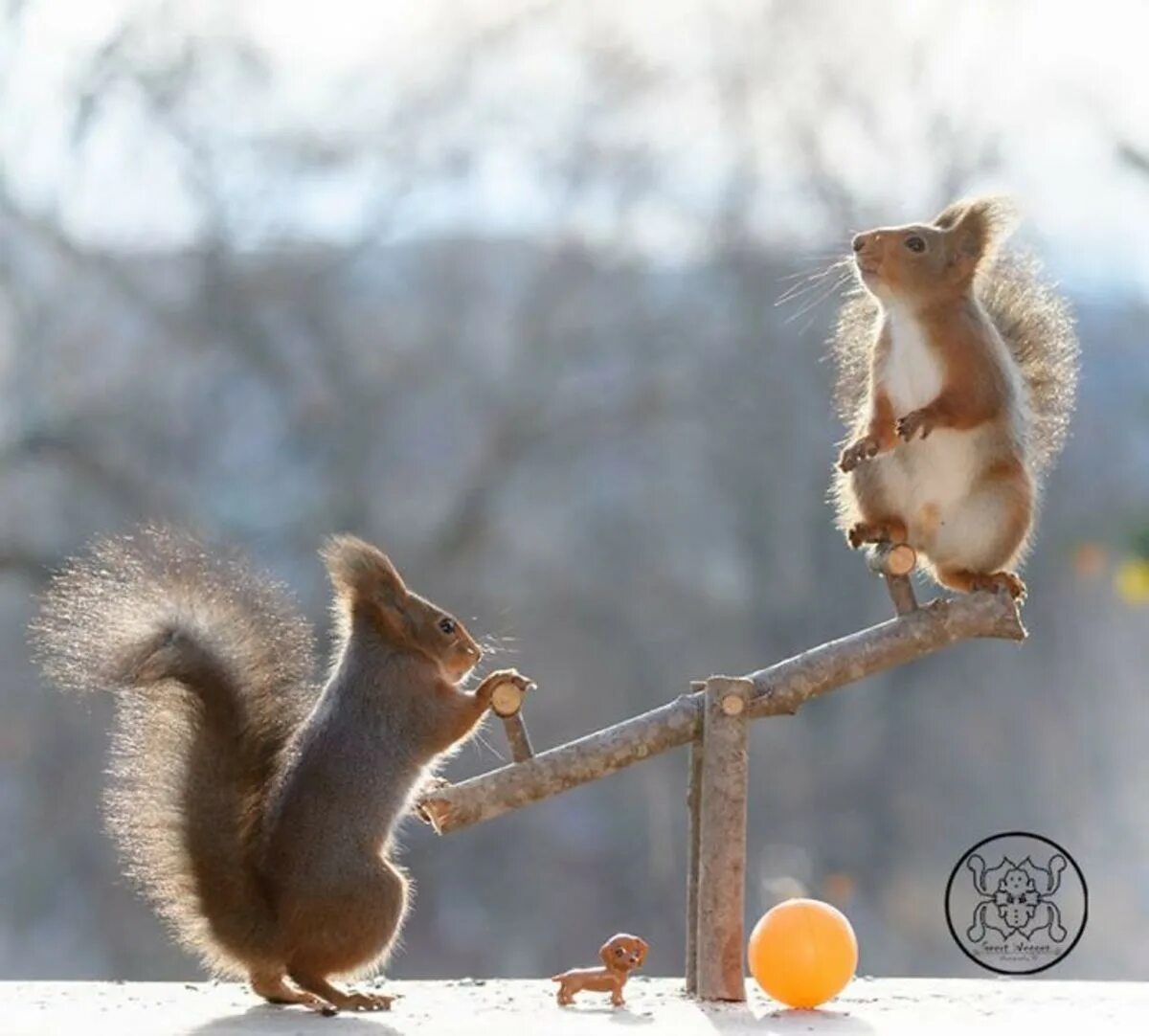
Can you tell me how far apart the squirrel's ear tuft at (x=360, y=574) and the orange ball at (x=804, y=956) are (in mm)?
793

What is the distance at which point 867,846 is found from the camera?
888 cm

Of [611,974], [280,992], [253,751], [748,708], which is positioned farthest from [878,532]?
[280,992]

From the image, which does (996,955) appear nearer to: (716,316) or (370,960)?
(370,960)

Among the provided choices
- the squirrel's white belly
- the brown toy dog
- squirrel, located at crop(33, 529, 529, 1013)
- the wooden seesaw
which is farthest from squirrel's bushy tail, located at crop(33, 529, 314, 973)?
the squirrel's white belly

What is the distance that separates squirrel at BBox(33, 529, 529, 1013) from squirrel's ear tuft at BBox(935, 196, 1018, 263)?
1068 millimetres

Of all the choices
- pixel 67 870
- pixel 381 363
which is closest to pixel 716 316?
pixel 381 363

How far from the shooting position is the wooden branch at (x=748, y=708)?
11.0ft

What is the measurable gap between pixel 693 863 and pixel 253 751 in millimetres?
730

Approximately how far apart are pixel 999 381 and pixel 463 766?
14.6ft

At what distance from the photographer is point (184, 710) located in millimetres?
3322

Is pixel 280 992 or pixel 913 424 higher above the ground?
pixel 913 424

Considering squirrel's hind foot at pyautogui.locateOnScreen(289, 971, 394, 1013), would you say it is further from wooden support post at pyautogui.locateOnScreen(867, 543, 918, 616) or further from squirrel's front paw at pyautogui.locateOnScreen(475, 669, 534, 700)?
wooden support post at pyautogui.locateOnScreen(867, 543, 918, 616)

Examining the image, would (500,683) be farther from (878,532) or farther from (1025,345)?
(1025,345)

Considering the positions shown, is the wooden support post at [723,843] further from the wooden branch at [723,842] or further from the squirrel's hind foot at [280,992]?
the squirrel's hind foot at [280,992]
